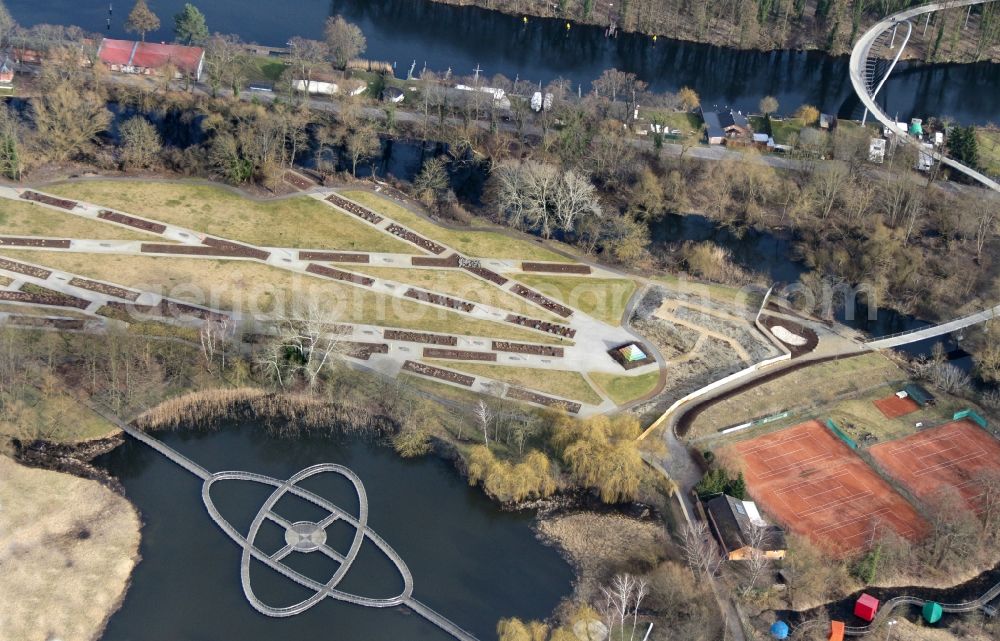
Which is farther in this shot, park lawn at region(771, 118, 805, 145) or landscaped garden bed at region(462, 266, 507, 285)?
park lawn at region(771, 118, 805, 145)

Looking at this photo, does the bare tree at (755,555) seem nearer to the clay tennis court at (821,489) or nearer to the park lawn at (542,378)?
the clay tennis court at (821,489)

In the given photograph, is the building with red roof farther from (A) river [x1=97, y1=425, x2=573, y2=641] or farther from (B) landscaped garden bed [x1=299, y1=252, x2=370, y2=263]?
(A) river [x1=97, y1=425, x2=573, y2=641]

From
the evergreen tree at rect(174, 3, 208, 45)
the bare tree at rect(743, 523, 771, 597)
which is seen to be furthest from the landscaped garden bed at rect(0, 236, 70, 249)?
the bare tree at rect(743, 523, 771, 597)

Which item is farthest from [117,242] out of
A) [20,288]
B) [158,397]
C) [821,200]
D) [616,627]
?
[821,200]

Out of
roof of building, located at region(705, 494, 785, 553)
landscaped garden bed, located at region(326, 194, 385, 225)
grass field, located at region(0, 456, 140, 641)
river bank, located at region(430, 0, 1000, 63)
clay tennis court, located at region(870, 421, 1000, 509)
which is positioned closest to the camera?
grass field, located at region(0, 456, 140, 641)

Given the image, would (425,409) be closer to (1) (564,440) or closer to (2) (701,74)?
(1) (564,440)
